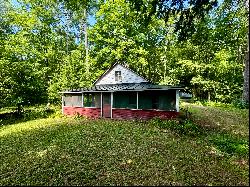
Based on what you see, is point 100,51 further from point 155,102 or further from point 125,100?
point 155,102

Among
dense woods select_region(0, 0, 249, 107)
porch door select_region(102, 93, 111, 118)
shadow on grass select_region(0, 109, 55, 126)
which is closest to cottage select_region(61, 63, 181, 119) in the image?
porch door select_region(102, 93, 111, 118)

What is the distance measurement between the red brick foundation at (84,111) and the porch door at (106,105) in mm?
534

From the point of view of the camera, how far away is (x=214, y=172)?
9234 mm

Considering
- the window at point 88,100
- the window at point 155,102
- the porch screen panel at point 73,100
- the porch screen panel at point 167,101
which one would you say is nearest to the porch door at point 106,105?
the window at point 88,100

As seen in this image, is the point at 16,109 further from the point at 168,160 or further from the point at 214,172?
the point at 214,172

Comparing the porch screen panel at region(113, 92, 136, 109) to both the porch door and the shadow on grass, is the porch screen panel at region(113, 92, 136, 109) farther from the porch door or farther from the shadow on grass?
the shadow on grass

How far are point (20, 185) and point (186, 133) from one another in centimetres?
964

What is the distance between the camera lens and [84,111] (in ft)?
85.1

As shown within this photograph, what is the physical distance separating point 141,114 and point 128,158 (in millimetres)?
10957

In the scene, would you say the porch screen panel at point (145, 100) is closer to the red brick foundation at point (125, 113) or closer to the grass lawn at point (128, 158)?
the red brick foundation at point (125, 113)

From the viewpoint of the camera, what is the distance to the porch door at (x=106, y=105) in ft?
80.4

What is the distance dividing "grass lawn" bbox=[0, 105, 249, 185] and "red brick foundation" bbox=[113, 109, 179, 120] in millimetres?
3566

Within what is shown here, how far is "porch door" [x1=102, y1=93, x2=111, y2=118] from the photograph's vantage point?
24.5 meters

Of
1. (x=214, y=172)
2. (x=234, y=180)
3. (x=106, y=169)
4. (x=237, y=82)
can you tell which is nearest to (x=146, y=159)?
(x=106, y=169)
